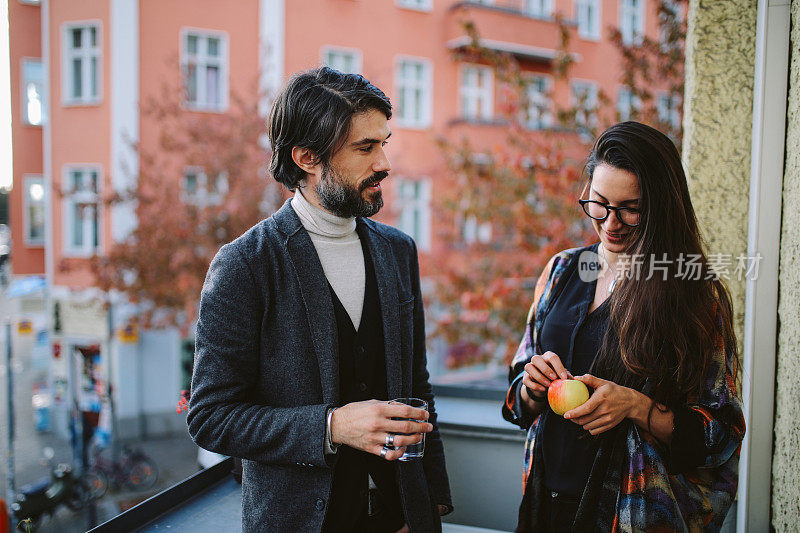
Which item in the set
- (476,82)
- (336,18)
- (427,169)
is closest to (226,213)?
(427,169)

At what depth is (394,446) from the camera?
1.28 m

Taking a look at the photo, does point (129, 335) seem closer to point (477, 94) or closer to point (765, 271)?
point (477, 94)

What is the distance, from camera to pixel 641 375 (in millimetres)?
1436

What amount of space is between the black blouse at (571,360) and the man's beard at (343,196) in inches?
22.9

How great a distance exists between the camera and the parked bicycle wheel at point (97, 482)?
8.01m

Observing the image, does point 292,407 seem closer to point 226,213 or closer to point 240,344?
point 240,344

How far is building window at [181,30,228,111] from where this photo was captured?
35.9 ft

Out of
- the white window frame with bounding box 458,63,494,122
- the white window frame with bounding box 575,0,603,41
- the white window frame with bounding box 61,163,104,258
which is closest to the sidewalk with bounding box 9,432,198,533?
the white window frame with bounding box 61,163,104,258

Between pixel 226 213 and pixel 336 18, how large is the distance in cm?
527

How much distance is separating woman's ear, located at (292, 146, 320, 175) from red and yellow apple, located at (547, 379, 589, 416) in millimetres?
808

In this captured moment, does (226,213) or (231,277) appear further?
(226,213)

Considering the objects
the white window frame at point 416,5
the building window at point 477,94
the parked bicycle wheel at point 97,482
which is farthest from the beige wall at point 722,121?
the building window at point 477,94

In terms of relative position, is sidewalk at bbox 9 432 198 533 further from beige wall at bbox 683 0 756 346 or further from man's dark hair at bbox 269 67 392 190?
beige wall at bbox 683 0 756 346

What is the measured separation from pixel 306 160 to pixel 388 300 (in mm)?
419
